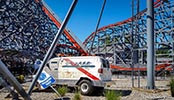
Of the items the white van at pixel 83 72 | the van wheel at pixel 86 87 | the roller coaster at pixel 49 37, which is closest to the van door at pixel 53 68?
the white van at pixel 83 72

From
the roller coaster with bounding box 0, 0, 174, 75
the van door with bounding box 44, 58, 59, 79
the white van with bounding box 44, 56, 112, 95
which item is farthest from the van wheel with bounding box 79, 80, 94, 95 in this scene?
the roller coaster with bounding box 0, 0, 174, 75

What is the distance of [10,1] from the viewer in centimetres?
3158

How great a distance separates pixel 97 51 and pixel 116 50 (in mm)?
4977

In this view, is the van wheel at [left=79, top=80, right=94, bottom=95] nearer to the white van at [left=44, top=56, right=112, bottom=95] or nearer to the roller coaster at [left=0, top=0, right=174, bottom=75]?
the white van at [left=44, top=56, right=112, bottom=95]

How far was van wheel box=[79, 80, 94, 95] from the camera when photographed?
12.8 meters

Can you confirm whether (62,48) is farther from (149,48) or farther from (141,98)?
(141,98)

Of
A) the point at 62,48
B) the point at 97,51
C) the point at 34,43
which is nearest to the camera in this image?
the point at 34,43

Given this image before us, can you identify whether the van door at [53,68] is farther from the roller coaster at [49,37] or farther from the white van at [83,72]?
the roller coaster at [49,37]

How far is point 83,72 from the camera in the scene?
42.8ft

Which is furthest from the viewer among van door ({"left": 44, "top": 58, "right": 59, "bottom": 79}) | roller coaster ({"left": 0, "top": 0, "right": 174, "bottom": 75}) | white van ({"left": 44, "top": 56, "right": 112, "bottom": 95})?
roller coaster ({"left": 0, "top": 0, "right": 174, "bottom": 75})

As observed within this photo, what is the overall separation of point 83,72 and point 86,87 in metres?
0.75

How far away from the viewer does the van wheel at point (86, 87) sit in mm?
12759

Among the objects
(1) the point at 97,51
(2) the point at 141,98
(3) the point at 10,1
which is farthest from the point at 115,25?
(2) the point at 141,98

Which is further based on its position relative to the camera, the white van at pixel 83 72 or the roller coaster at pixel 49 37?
the roller coaster at pixel 49 37
